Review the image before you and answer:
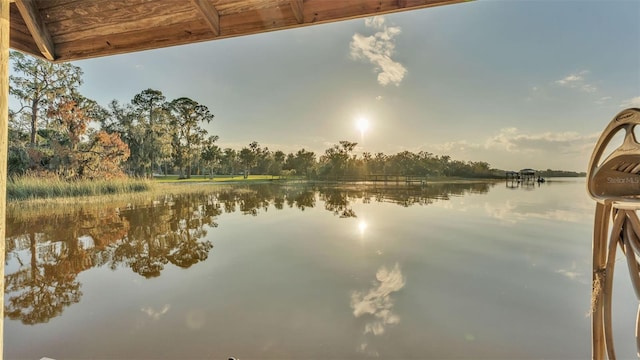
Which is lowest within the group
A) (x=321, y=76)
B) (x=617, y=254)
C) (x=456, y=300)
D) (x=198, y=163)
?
(x=456, y=300)

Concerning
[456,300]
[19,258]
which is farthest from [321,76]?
[19,258]

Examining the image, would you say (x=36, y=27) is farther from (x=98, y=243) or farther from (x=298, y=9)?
(x=98, y=243)

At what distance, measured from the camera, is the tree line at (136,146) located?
543cm

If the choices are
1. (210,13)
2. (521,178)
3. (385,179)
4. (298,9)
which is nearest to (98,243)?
(210,13)

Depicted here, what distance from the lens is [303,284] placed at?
4133 mm

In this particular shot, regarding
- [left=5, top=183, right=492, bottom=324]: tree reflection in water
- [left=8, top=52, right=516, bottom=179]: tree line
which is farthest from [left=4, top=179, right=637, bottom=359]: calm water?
[left=8, top=52, right=516, bottom=179]: tree line

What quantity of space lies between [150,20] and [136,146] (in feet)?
25.7

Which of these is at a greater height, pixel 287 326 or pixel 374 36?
pixel 374 36

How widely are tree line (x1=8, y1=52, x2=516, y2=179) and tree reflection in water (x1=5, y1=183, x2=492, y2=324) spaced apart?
3.84ft

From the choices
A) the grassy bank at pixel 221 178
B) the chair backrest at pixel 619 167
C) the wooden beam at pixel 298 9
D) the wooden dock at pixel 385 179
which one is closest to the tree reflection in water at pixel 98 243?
the grassy bank at pixel 221 178

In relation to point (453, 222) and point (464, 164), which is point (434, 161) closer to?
point (464, 164)

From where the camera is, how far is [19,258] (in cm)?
393

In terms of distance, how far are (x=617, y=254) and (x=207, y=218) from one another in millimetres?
7316

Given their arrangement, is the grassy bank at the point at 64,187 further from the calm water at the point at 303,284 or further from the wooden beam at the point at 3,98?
the wooden beam at the point at 3,98
